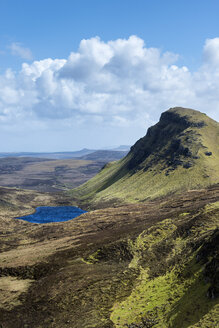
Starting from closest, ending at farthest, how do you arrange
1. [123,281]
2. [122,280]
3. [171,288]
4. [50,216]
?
[171,288], [123,281], [122,280], [50,216]

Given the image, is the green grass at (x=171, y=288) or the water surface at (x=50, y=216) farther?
the water surface at (x=50, y=216)

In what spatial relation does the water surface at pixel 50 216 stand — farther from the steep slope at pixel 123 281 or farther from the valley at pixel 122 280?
the steep slope at pixel 123 281

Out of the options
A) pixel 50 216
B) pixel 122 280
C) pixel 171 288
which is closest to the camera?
pixel 171 288

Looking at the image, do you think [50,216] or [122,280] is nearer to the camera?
[122,280]

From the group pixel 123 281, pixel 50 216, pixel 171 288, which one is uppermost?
pixel 171 288

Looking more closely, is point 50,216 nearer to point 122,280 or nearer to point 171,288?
point 122,280

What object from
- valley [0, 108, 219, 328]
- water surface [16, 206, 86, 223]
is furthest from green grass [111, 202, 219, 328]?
water surface [16, 206, 86, 223]

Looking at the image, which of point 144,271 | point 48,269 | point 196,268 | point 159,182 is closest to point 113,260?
point 144,271

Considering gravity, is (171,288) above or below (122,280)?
above

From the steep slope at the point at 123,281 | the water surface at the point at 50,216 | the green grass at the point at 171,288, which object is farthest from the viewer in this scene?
the water surface at the point at 50,216

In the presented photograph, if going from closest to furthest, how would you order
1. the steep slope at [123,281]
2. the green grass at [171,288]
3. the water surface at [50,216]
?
the green grass at [171,288], the steep slope at [123,281], the water surface at [50,216]

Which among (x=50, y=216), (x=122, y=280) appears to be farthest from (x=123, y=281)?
(x=50, y=216)

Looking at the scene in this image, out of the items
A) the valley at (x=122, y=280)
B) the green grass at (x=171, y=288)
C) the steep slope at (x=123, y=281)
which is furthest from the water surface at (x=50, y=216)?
the green grass at (x=171, y=288)

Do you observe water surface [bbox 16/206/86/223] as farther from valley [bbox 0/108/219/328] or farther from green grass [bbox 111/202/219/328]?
green grass [bbox 111/202/219/328]
